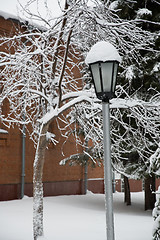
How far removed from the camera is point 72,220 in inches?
402

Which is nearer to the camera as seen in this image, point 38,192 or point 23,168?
point 38,192

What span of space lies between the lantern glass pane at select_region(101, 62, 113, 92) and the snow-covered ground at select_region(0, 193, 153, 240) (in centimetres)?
452

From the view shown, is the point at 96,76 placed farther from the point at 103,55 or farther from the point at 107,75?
the point at 103,55

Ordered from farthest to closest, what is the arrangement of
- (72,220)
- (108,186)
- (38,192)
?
(72,220) → (38,192) → (108,186)

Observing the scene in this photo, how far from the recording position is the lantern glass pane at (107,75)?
3830 millimetres

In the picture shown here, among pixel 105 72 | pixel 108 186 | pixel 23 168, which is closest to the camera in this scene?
pixel 108 186

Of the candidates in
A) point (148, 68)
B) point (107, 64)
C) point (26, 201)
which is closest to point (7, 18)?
point (148, 68)

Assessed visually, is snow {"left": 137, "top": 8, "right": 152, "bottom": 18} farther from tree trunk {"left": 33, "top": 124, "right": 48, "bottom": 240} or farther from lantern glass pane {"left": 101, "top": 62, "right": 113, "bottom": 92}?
lantern glass pane {"left": 101, "top": 62, "right": 113, "bottom": 92}

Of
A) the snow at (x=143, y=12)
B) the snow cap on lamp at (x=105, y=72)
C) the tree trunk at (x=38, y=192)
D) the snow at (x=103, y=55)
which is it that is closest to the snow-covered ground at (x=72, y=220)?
the tree trunk at (x=38, y=192)

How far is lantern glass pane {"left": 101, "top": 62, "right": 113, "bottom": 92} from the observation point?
3830 mm

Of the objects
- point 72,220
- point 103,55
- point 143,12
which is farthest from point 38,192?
point 143,12

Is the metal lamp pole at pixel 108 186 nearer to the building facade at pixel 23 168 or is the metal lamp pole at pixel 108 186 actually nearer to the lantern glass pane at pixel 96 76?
the lantern glass pane at pixel 96 76

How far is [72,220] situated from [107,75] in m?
7.32

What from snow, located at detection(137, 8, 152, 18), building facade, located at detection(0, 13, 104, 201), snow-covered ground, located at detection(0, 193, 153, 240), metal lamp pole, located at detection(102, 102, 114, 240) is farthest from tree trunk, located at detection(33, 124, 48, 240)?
building facade, located at detection(0, 13, 104, 201)
